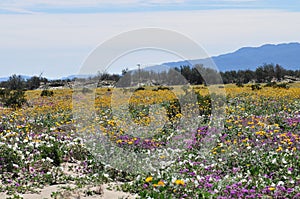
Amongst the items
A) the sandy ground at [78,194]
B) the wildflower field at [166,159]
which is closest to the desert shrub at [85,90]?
the wildflower field at [166,159]

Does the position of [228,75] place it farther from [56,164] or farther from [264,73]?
[56,164]

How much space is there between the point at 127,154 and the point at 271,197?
12.1ft

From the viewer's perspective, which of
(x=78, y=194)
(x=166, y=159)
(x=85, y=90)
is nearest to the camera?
(x=78, y=194)

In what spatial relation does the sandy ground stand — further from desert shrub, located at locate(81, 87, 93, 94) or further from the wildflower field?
desert shrub, located at locate(81, 87, 93, 94)

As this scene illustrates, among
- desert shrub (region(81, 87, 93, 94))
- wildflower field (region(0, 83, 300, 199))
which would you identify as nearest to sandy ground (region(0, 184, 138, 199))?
wildflower field (region(0, 83, 300, 199))

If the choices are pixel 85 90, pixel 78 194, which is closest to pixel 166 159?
pixel 78 194

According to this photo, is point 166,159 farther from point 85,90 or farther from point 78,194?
point 85,90

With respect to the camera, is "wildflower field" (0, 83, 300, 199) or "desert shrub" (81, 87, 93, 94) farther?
"desert shrub" (81, 87, 93, 94)

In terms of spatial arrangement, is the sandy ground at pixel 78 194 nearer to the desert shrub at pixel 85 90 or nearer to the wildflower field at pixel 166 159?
the wildflower field at pixel 166 159

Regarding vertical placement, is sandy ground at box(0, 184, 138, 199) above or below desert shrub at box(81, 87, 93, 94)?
below

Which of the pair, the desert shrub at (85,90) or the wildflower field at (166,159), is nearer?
the wildflower field at (166,159)

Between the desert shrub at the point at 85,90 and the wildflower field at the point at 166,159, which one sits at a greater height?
the desert shrub at the point at 85,90

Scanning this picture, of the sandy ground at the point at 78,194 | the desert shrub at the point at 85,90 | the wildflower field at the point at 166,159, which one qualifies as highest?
the desert shrub at the point at 85,90

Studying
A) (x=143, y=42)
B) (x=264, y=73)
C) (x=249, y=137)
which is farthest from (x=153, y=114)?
(x=264, y=73)
